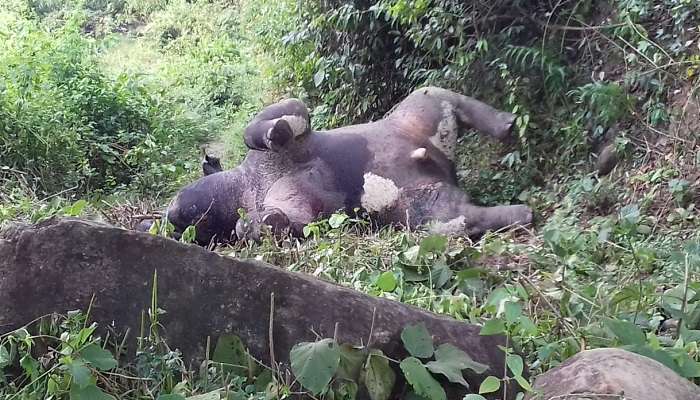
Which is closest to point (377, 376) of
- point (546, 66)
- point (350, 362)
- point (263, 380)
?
point (350, 362)

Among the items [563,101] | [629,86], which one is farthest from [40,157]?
[629,86]

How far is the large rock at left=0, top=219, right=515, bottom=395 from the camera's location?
7.16 ft

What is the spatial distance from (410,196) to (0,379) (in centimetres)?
245

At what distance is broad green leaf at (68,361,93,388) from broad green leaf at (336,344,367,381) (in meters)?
0.57

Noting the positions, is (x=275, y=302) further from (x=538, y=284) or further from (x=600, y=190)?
(x=600, y=190)

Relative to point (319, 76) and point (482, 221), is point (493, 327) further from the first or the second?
point (319, 76)

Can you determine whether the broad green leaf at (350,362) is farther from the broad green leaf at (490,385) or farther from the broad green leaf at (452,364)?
the broad green leaf at (490,385)

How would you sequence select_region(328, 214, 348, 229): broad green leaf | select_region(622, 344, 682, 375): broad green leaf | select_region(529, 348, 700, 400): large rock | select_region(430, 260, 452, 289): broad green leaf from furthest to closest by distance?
1. select_region(328, 214, 348, 229): broad green leaf
2. select_region(430, 260, 452, 289): broad green leaf
3. select_region(622, 344, 682, 375): broad green leaf
4. select_region(529, 348, 700, 400): large rock

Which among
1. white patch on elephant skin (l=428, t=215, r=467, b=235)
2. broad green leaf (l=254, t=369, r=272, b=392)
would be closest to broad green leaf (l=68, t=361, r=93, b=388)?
broad green leaf (l=254, t=369, r=272, b=392)

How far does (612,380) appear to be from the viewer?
180 centimetres

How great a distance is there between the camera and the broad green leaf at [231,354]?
213 cm

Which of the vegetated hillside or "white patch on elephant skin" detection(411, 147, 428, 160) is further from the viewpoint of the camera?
"white patch on elephant skin" detection(411, 147, 428, 160)

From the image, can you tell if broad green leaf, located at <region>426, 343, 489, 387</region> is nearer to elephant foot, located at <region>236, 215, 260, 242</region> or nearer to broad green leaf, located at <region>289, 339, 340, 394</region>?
broad green leaf, located at <region>289, 339, 340, 394</region>

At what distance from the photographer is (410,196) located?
4.21 meters
